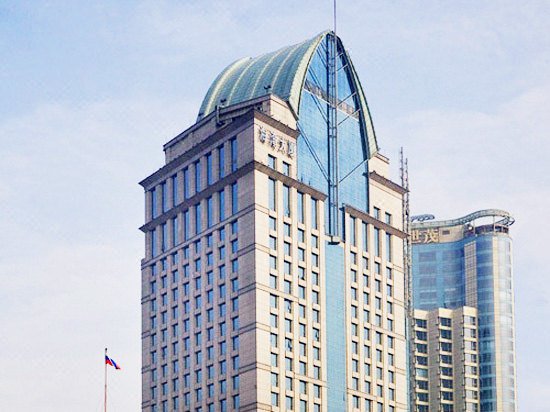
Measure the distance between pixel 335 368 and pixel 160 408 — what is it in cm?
2349

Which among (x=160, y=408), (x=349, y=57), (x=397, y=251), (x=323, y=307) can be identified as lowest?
(x=160, y=408)

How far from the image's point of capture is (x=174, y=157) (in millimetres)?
164000

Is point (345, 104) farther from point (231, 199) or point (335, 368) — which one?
point (335, 368)

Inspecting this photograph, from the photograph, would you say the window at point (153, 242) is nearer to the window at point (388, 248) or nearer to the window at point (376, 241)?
the window at point (376, 241)

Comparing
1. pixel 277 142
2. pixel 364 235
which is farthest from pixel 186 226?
pixel 364 235

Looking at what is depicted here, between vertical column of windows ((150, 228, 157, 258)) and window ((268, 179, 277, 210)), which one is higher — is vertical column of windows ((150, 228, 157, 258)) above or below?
below

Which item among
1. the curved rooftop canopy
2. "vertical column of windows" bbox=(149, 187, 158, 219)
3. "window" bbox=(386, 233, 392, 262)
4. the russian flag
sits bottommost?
the russian flag

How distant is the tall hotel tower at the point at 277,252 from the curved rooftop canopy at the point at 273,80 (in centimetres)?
19

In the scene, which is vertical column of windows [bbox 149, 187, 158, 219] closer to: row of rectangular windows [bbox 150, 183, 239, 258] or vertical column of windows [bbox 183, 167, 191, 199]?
row of rectangular windows [bbox 150, 183, 239, 258]

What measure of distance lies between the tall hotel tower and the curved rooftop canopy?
19cm

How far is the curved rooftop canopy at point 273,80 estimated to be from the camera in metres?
156

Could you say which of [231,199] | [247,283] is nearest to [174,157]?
[231,199]

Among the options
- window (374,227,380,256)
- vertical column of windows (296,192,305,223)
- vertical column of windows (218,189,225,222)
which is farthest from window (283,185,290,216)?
window (374,227,380,256)

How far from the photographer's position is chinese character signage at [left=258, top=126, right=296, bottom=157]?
14925 centimetres
